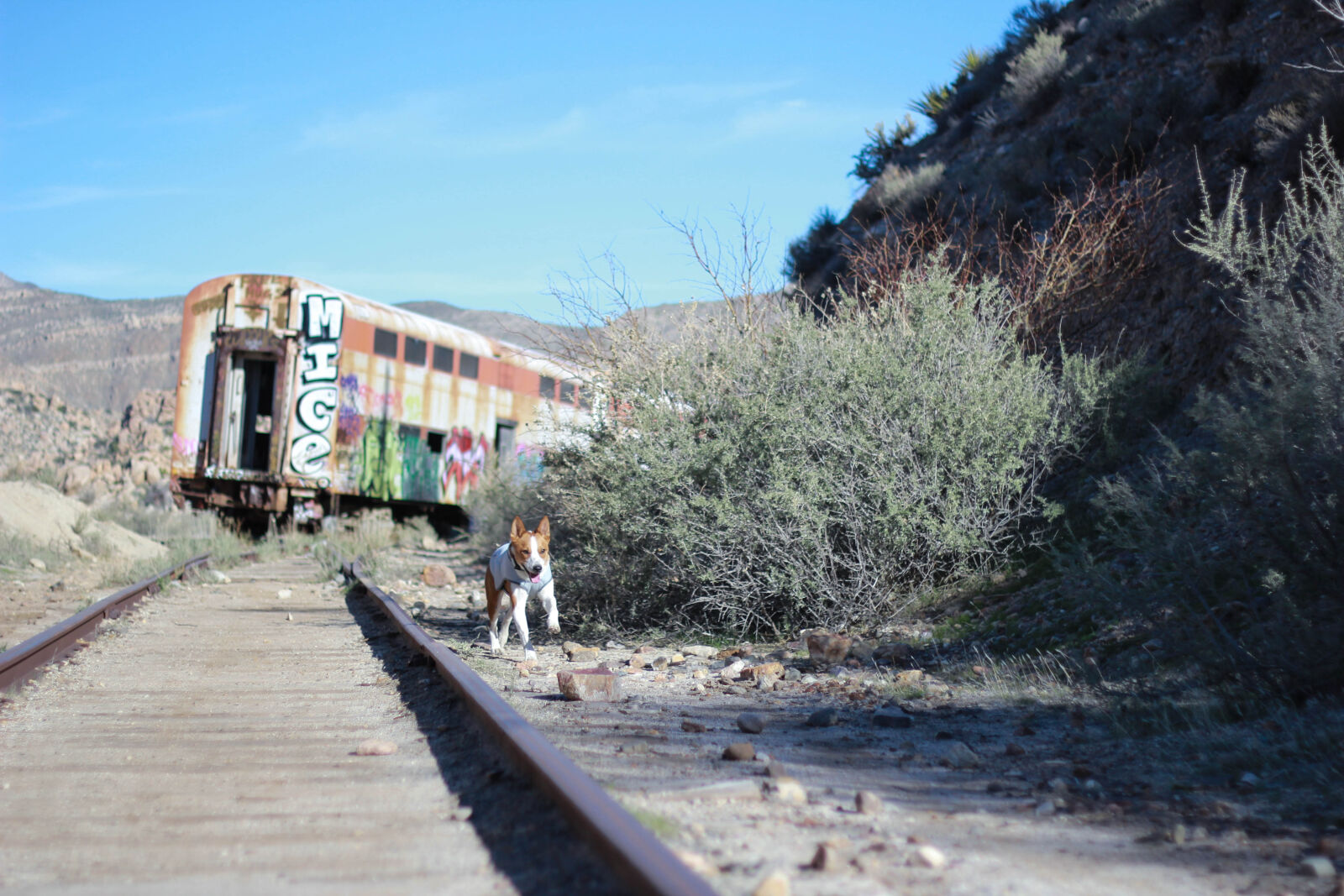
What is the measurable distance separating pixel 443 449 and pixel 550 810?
19.7 meters

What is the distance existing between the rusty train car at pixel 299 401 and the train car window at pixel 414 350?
0.08 feet

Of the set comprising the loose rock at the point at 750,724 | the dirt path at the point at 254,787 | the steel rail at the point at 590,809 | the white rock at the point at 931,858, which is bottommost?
the dirt path at the point at 254,787

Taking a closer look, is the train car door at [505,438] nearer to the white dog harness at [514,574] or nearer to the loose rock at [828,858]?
the white dog harness at [514,574]

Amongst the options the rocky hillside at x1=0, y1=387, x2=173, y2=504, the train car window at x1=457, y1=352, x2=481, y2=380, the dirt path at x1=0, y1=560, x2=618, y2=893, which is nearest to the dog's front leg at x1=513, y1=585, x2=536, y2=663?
the dirt path at x1=0, y1=560, x2=618, y2=893

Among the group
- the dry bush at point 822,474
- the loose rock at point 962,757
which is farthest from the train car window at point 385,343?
the loose rock at point 962,757

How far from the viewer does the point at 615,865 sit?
2.69m

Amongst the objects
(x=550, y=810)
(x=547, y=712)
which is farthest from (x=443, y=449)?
(x=550, y=810)

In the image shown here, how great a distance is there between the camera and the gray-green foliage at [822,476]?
8562mm

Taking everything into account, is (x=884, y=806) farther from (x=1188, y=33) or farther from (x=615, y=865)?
(x=1188, y=33)

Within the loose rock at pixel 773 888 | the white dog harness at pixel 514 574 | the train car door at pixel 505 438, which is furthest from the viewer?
the train car door at pixel 505 438

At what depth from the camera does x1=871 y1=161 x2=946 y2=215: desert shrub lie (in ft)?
67.6

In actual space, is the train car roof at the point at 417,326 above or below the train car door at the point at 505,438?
above

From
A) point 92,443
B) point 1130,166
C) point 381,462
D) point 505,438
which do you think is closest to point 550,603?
point 1130,166

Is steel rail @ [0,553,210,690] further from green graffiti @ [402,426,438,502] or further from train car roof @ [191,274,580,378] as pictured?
green graffiti @ [402,426,438,502]
